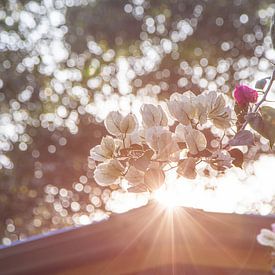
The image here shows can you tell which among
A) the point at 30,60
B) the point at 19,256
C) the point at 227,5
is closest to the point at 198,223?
the point at 19,256

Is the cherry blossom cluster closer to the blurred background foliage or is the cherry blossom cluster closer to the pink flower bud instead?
the pink flower bud

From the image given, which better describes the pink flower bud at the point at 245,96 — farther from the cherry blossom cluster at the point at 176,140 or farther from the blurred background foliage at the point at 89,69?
the blurred background foliage at the point at 89,69

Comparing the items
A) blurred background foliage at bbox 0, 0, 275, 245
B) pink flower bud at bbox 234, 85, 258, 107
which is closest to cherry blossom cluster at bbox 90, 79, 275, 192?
pink flower bud at bbox 234, 85, 258, 107

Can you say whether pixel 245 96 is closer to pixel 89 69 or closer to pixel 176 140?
pixel 176 140

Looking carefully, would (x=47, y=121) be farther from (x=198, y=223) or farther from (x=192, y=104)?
(x=192, y=104)

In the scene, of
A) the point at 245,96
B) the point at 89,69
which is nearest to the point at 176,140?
the point at 245,96

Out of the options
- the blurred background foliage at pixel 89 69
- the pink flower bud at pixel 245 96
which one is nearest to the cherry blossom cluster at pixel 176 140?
the pink flower bud at pixel 245 96
